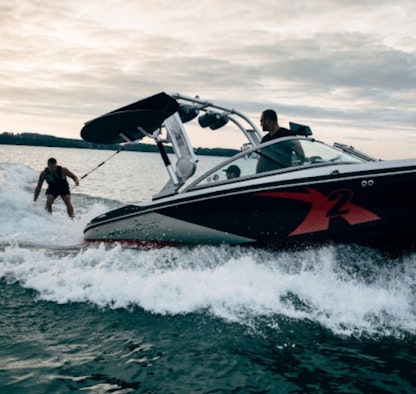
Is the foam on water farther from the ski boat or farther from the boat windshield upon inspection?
the boat windshield

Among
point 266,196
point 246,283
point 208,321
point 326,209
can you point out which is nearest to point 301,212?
point 326,209

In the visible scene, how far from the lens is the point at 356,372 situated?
12.3ft

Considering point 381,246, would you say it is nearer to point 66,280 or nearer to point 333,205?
point 333,205

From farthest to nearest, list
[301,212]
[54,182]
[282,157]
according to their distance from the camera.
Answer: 1. [54,182]
2. [282,157]
3. [301,212]

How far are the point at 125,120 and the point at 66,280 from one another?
247cm

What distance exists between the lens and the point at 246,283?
552 cm

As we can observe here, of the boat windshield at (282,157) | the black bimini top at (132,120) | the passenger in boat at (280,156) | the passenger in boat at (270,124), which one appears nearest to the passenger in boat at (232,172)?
the boat windshield at (282,157)

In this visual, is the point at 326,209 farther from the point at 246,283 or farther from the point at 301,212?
the point at 246,283

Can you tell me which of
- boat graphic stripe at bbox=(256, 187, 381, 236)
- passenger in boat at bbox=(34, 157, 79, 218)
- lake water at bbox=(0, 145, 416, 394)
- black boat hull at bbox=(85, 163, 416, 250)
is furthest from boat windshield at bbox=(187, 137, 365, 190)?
passenger in boat at bbox=(34, 157, 79, 218)

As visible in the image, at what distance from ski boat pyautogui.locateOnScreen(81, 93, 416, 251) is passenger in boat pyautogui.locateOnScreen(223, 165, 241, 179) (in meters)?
0.01

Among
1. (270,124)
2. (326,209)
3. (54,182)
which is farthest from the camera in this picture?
(54,182)

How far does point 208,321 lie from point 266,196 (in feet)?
5.83

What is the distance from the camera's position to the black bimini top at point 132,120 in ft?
20.5

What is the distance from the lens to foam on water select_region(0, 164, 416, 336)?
194 inches
